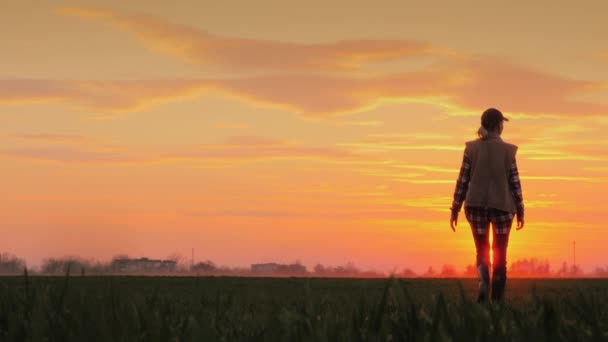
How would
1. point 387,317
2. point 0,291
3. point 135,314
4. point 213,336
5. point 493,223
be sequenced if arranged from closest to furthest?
point 213,336
point 387,317
point 135,314
point 0,291
point 493,223

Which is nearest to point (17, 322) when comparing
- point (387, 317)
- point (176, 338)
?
point (176, 338)

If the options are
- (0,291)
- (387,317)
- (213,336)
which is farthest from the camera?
(0,291)

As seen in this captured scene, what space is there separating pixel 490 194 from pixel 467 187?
51 centimetres

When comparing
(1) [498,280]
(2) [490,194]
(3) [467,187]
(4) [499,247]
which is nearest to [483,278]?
(1) [498,280]

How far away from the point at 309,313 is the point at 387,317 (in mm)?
405

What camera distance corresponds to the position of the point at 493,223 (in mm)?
14445

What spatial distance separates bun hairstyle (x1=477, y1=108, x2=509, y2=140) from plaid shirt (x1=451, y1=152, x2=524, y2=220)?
17.2 inches

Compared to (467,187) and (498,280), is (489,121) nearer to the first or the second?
(467,187)

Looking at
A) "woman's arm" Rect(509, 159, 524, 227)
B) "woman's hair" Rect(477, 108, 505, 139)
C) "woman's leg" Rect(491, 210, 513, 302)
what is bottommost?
"woman's leg" Rect(491, 210, 513, 302)

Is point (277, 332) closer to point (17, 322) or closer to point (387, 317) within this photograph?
point (387, 317)

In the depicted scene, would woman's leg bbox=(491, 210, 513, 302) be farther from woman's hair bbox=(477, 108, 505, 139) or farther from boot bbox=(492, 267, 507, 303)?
woman's hair bbox=(477, 108, 505, 139)

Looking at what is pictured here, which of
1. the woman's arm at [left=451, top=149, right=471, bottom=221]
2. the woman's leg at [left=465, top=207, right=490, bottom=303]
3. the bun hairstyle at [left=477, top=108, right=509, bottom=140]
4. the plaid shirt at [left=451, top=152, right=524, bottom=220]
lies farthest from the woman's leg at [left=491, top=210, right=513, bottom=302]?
the bun hairstyle at [left=477, top=108, right=509, bottom=140]

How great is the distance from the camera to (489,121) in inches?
567

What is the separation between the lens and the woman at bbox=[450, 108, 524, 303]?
14.3m
